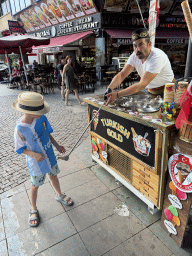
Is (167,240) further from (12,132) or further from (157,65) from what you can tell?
(12,132)

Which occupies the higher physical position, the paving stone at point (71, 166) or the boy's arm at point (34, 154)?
the boy's arm at point (34, 154)

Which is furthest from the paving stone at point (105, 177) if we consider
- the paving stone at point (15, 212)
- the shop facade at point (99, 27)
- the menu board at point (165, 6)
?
the menu board at point (165, 6)

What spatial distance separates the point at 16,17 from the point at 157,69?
85.2 ft

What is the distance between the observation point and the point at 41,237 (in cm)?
233

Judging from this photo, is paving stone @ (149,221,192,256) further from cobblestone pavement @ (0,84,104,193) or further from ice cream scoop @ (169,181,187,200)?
cobblestone pavement @ (0,84,104,193)

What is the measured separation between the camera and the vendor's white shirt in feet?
8.27

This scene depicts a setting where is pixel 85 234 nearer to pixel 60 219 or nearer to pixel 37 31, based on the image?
pixel 60 219

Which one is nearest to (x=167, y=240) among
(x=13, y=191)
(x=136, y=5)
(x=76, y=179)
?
(x=76, y=179)

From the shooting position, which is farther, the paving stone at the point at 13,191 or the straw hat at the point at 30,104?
the paving stone at the point at 13,191

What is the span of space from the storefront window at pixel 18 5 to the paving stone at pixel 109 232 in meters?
21.7

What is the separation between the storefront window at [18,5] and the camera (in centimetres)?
1865

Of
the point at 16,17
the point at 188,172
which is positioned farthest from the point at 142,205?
the point at 16,17

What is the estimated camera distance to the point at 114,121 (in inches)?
107

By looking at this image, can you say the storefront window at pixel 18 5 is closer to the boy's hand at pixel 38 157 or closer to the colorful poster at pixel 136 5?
the colorful poster at pixel 136 5
